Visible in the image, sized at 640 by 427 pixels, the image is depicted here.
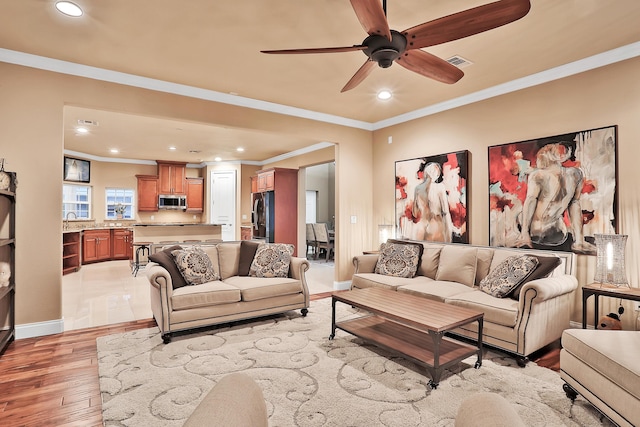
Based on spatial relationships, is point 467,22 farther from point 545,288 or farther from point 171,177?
point 171,177

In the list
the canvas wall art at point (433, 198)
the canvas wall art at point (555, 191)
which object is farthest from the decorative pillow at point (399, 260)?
the canvas wall art at point (555, 191)

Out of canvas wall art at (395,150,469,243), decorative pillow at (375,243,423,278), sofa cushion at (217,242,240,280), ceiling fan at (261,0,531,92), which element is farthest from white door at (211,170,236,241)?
ceiling fan at (261,0,531,92)

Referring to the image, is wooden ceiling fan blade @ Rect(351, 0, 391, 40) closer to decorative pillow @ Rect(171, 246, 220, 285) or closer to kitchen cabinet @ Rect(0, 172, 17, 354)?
decorative pillow @ Rect(171, 246, 220, 285)

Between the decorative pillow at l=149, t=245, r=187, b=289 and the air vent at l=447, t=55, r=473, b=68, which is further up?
the air vent at l=447, t=55, r=473, b=68

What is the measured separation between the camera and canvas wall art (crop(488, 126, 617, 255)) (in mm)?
3391

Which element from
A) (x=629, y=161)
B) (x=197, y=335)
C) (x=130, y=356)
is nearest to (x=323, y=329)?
(x=197, y=335)

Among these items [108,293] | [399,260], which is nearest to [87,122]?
[108,293]

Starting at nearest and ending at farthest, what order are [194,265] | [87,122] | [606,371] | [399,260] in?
1. [606,371]
2. [194,265]
3. [399,260]
4. [87,122]

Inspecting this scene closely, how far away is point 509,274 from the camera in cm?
327

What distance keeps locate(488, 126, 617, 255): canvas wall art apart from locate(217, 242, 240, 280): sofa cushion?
3.20 meters

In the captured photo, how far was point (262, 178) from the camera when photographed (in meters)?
8.68

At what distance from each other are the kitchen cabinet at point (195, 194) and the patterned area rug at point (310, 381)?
274 inches

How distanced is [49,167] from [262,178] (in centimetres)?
533

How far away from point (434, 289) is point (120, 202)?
29.8ft
